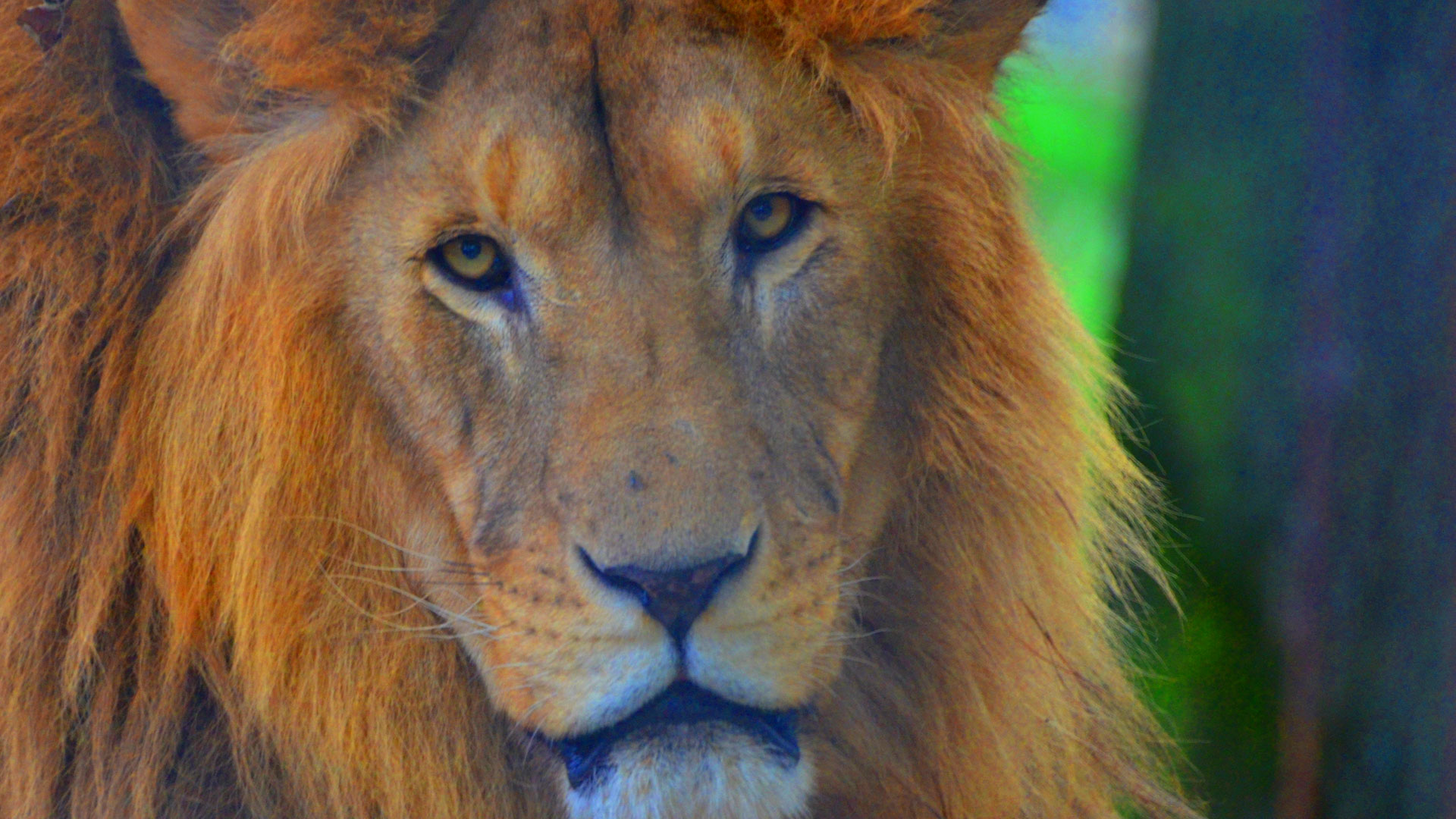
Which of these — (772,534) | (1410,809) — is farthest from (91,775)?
(1410,809)

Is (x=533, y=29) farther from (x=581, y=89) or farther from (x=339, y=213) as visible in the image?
(x=339, y=213)

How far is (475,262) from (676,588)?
2.14ft

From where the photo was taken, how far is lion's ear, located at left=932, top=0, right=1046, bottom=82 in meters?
2.66

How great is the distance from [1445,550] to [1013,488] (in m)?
1.43

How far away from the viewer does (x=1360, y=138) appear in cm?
140

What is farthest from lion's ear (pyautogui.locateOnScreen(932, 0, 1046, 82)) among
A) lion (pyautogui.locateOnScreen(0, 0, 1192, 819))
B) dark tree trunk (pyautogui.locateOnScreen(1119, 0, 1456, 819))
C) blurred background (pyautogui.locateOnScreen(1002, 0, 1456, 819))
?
dark tree trunk (pyautogui.locateOnScreen(1119, 0, 1456, 819))

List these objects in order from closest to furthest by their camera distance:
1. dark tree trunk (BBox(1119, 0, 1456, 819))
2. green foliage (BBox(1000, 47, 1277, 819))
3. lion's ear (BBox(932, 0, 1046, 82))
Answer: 1. dark tree trunk (BBox(1119, 0, 1456, 819))
2. green foliage (BBox(1000, 47, 1277, 819))
3. lion's ear (BBox(932, 0, 1046, 82))

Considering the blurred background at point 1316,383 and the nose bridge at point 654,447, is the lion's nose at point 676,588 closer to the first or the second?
the nose bridge at point 654,447

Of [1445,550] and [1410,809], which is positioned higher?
[1445,550]

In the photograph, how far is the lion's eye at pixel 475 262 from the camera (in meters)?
2.39

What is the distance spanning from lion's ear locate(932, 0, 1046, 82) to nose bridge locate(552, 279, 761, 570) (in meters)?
0.75

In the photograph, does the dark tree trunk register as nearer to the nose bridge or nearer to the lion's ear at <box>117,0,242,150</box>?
the nose bridge

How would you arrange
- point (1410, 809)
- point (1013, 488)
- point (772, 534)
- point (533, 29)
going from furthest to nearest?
point (1013, 488) < point (533, 29) < point (772, 534) < point (1410, 809)

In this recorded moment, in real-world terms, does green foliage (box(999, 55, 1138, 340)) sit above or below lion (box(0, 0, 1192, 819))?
above
